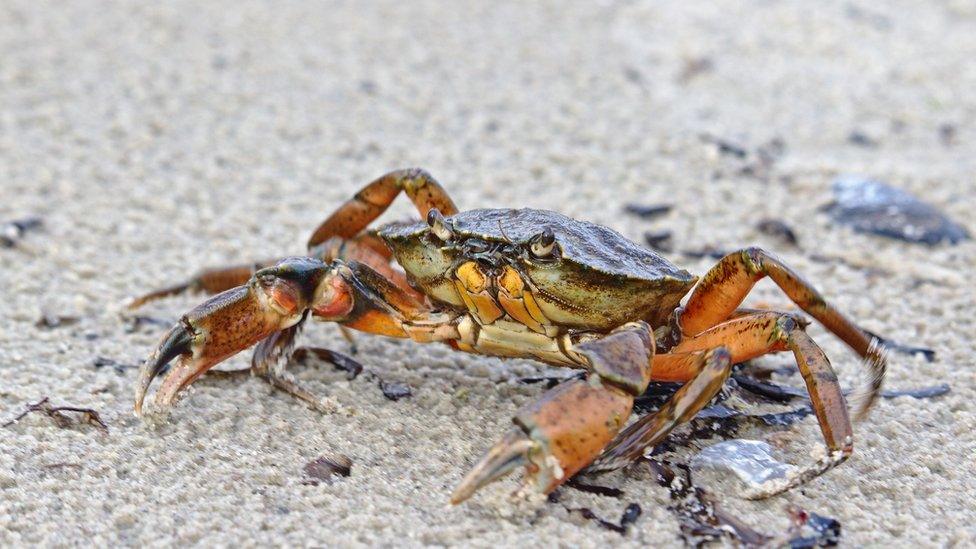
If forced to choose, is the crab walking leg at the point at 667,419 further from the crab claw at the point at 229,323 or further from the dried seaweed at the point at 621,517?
the crab claw at the point at 229,323

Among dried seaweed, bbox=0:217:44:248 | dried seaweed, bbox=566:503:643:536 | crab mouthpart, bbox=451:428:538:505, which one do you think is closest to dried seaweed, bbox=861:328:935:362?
dried seaweed, bbox=566:503:643:536

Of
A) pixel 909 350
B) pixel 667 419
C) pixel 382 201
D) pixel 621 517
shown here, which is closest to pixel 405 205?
pixel 382 201

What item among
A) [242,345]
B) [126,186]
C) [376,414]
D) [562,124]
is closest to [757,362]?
[376,414]

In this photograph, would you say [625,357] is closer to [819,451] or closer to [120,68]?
[819,451]

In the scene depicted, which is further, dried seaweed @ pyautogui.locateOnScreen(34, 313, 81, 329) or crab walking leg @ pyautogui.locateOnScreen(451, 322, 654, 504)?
dried seaweed @ pyautogui.locateOnScreen(34, 313, 81, 329)

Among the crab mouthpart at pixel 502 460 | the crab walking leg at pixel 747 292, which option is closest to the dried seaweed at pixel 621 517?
the crab mouthpart at pixel 502 460

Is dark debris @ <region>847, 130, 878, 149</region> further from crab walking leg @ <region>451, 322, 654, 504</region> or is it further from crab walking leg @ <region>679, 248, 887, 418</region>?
crab walking leg @ <region>451, 322, 654, 504</region>

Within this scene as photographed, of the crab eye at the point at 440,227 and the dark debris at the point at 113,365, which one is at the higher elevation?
the crab eye at the point at 440,227
